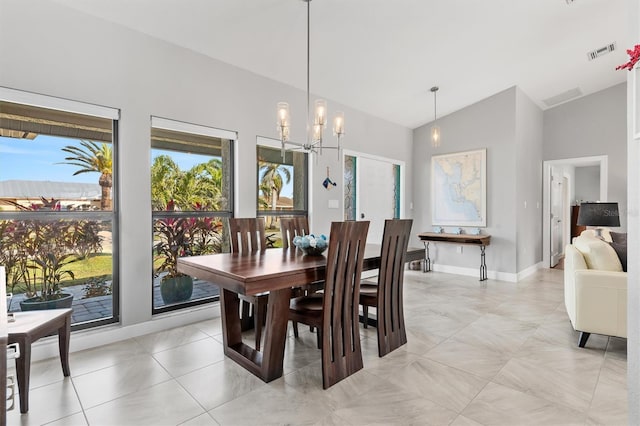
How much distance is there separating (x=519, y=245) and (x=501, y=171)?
4.05 ft

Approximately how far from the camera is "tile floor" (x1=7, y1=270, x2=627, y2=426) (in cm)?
190

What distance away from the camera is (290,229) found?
3576 millimetres

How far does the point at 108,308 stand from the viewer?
3006 millimetres

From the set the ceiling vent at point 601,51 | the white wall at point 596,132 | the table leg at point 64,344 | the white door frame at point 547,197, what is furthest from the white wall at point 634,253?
the white door frame at point 547,197

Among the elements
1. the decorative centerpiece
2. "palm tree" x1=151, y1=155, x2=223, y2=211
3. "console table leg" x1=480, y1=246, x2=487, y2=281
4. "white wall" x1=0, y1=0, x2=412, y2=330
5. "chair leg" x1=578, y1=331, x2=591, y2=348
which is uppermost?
"white wall" x1=0, y1=0, x2=412, y2=330

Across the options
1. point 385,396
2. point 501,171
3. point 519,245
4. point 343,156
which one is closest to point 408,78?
point 343,156

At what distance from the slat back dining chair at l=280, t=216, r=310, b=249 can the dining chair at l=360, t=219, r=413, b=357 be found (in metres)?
0.99

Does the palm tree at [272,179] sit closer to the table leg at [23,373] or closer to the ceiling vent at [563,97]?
the table leg at [23,373]

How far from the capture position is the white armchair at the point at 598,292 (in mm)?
2658

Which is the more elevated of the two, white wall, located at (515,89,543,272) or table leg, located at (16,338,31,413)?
white wall, located at (515,89,543,272)

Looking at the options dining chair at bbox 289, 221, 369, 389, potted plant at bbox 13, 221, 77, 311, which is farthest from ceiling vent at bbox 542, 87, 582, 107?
potted plant at bbox 13, 221, 77, 311

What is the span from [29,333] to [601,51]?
6.62 metres

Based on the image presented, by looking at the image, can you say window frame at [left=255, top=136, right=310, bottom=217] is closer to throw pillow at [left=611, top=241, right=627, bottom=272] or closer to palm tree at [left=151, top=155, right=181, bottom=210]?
palm tree at [left=151, top=155, right=181, bottom=210]

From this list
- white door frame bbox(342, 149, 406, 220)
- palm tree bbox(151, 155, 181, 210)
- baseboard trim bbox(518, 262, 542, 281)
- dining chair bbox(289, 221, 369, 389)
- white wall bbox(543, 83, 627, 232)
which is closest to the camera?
dining chair bbox(289, 221, 369, 389)
